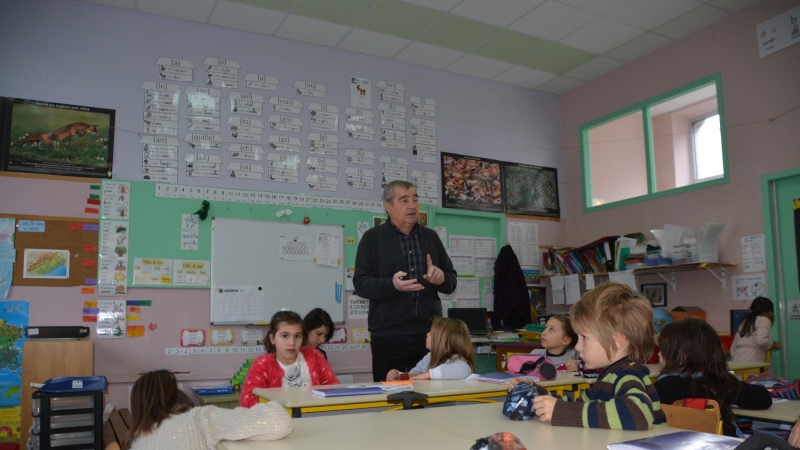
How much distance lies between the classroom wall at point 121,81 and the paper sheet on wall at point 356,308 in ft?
0.23

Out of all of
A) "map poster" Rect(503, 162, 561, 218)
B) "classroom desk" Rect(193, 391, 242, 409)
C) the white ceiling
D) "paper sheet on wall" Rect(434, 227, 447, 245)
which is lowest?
"classroom desk" Rect(193, 391, 242, 409)

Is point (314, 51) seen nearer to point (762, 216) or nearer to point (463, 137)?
point (463, 137)

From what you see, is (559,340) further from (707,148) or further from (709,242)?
(707,148)

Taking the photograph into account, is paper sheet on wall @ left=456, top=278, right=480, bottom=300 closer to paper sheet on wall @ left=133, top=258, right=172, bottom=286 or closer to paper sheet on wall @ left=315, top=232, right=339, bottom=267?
paper sheet on wall @ left=315, top=232, right=339, bottom=267

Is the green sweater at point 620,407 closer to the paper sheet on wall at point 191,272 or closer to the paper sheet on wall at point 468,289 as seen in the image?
the paper sheet on wall at point 191,272

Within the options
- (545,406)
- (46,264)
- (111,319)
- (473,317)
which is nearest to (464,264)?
(473,317)

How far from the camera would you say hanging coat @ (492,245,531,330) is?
5.82 metres

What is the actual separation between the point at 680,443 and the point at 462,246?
15.3 ft

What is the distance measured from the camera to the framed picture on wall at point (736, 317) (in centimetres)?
485

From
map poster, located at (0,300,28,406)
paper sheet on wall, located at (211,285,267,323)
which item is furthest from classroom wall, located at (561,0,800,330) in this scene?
map poster, located at (0,300,28,406)

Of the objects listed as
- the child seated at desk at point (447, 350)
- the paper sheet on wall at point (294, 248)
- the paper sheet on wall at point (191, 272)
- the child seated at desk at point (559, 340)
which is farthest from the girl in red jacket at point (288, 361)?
the paper sheet on wall at point (294, 248)

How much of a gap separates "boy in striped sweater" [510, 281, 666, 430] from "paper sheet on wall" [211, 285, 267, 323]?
11.1 ft

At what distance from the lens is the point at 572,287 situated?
6.03 meters

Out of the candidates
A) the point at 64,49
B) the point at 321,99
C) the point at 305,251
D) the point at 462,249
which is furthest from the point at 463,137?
the point at 64,49
